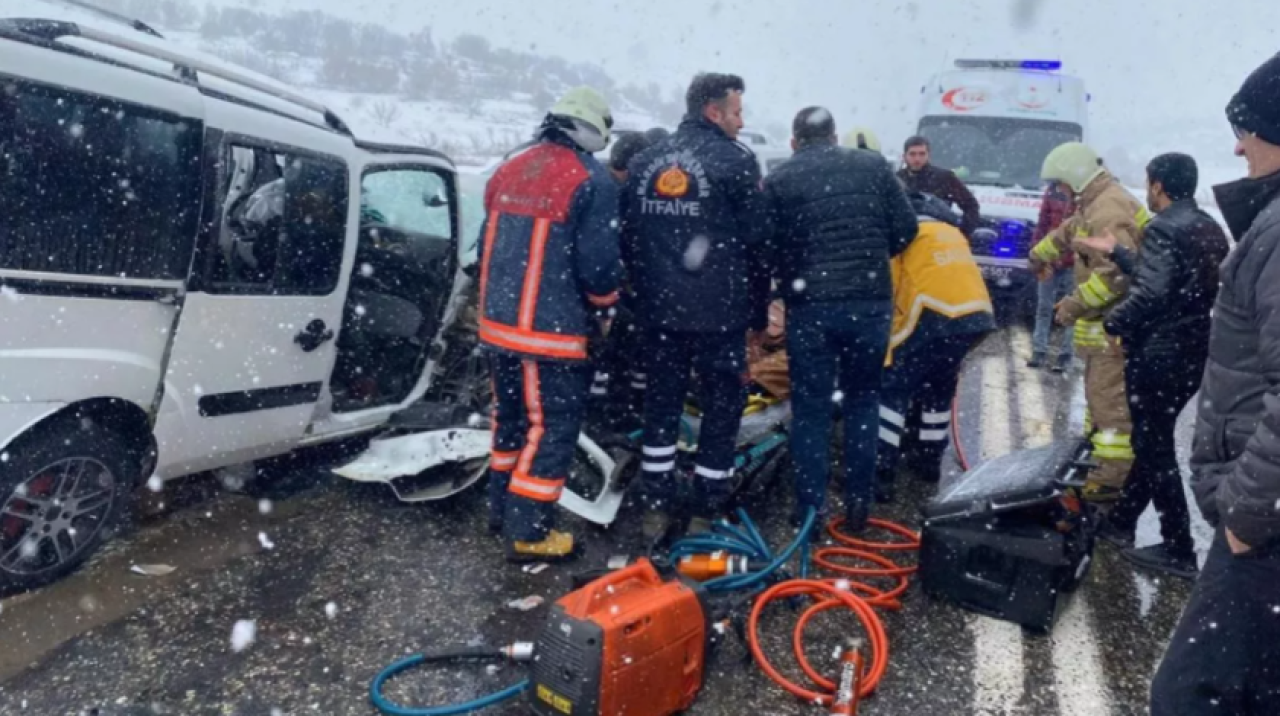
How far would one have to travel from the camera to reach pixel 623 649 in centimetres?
252

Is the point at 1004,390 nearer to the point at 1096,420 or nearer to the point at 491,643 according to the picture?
the point at 1096,420

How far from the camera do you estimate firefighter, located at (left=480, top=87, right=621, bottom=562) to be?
370 centimetres

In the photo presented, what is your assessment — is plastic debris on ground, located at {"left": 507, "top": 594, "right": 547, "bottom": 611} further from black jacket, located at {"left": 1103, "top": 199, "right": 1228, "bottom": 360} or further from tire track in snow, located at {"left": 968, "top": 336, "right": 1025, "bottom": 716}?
black jacket, located at {"left": 1103, "top": 199, "right": 1228, "bottom": 360}

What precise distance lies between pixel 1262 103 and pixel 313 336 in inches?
139

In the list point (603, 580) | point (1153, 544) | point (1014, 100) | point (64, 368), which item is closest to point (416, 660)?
point (603, 580)

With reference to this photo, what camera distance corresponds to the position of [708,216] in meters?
3.93

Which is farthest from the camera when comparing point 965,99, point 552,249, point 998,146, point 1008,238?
point 965,99

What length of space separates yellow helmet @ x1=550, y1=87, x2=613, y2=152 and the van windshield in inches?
269

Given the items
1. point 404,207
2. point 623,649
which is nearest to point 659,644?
point 623,649

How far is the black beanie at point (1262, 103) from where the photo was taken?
206 cm

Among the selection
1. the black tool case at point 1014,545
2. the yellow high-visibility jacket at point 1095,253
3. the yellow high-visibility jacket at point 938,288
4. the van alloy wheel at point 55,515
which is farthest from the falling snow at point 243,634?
the yellow high-visibility jacket at point 1095,253

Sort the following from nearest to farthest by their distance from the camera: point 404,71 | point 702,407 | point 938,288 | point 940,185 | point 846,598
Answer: point 846,598, point 702,407, point 938,288, point 940,185, point 404,71

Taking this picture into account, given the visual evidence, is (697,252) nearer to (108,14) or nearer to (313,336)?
(313,336)

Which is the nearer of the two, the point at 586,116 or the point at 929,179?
the point at 586,116
